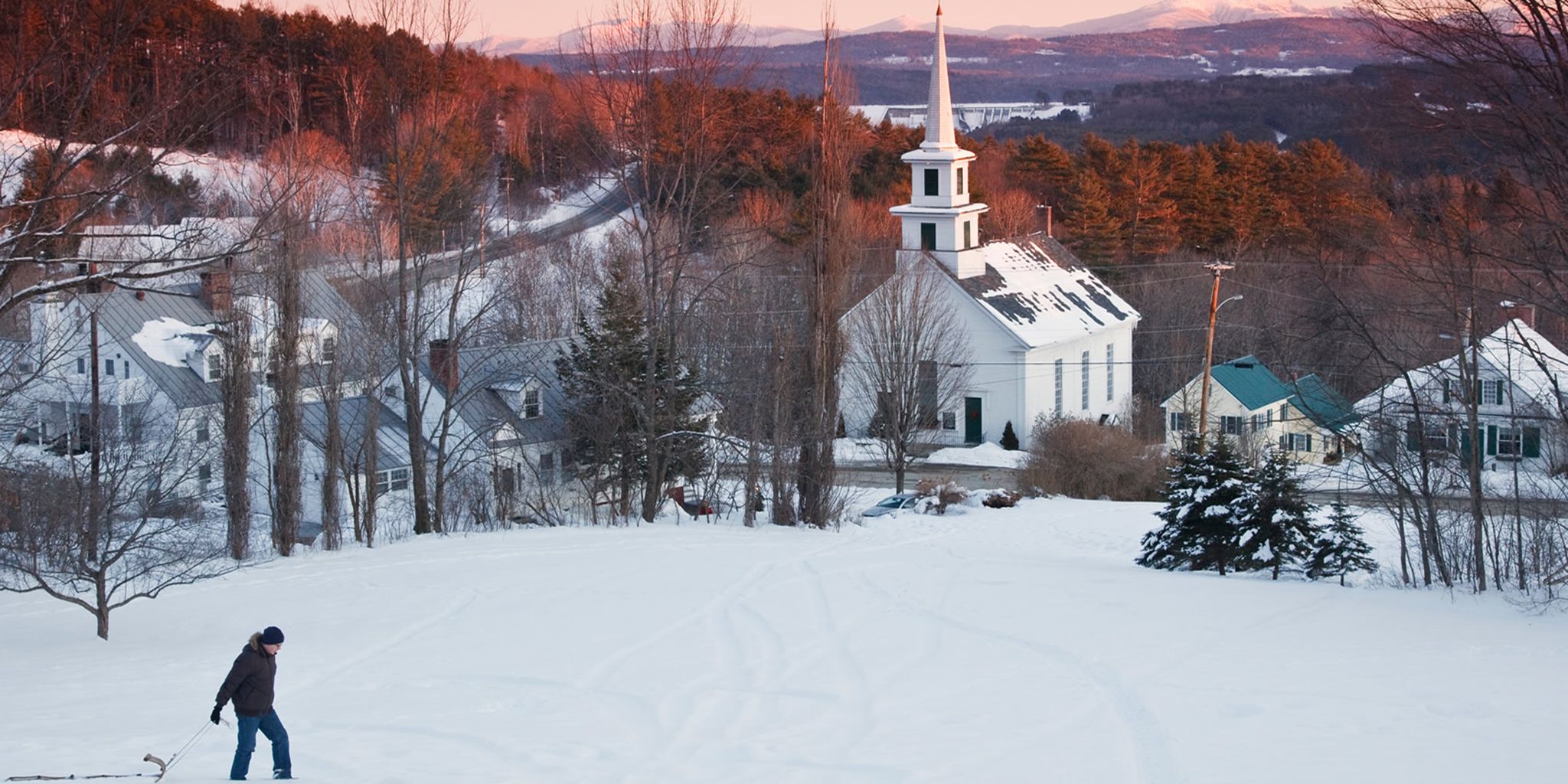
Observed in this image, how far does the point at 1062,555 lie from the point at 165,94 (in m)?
15.8

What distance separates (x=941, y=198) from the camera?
45219mm

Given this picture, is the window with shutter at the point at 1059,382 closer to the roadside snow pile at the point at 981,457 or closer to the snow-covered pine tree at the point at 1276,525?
the roadside snow pile at the point at 981,457

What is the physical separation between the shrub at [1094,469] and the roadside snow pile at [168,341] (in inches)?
886

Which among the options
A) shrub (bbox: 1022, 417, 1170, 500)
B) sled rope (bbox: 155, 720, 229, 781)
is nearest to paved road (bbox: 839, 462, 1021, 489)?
shrub (bbox: 1022, 417, 1170, 500)

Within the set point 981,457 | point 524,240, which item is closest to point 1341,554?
point 981,457

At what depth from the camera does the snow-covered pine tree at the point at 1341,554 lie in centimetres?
1891

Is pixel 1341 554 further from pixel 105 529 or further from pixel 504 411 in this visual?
pixel 504 411

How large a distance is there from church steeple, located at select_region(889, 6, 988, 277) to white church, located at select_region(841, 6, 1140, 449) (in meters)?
0.03

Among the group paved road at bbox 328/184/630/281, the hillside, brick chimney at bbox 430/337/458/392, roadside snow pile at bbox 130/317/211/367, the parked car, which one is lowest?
the parked car

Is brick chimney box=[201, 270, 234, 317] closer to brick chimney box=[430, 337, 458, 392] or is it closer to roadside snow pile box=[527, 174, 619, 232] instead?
brick chimney box=[430, 337, 458, 392]

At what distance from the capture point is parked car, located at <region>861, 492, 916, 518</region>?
3209 cm

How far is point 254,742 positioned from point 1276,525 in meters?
14.1

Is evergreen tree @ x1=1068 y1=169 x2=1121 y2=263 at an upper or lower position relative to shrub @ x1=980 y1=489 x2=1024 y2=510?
upper

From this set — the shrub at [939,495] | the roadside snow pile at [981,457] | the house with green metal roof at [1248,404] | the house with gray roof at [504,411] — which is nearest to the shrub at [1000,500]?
the shrub at [939,495]
